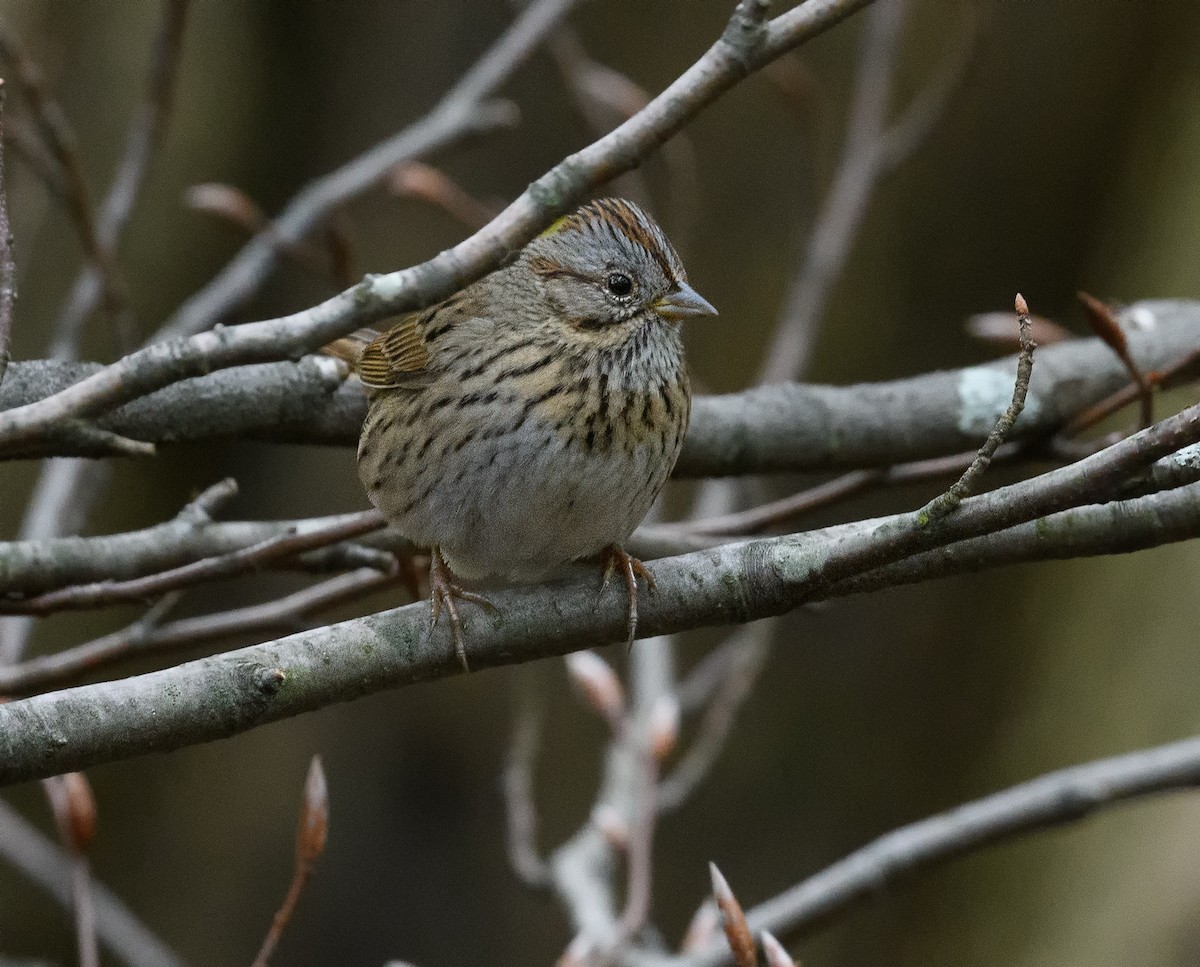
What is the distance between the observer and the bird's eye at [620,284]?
7.77 feet

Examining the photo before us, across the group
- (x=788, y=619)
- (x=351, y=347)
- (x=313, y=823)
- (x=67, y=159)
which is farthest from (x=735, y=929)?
(x=788, y=619)

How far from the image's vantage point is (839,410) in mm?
2414

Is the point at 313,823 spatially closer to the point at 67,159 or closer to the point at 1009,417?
the point at 1009,417

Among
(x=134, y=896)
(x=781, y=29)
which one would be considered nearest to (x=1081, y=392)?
(x=781, y=29)

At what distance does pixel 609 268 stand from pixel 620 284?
43 millimetres

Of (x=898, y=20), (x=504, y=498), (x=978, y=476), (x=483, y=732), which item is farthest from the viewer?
(x=483, y=732)

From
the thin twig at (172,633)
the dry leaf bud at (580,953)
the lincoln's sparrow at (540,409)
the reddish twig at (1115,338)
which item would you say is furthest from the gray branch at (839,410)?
the dry leaf bud at (580,953)

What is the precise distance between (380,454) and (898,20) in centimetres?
212

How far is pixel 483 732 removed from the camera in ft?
14.7

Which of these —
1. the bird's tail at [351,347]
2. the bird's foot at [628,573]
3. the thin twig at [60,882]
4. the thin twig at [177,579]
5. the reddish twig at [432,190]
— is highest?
the reddish twig at [432,190]

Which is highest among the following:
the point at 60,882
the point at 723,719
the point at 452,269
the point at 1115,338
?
the point at 452,269

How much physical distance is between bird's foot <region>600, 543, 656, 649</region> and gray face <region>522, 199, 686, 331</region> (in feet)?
1.43

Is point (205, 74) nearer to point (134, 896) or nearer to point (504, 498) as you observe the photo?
point (134, 896)

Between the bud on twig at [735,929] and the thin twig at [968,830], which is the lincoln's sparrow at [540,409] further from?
the thin twig at [968,830]
